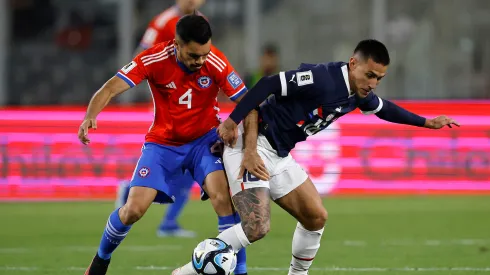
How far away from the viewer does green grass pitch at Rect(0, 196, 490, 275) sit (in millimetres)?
8570

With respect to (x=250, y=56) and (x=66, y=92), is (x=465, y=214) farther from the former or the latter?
(x=66, y=92)

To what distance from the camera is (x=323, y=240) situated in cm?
1027

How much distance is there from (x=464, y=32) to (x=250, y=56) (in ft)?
12.0

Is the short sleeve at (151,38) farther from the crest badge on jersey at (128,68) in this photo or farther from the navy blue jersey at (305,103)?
the navy blue jersey at (305,103)

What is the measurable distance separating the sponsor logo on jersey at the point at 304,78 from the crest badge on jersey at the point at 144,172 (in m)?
1.27

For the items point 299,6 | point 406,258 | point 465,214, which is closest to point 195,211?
point 465,214

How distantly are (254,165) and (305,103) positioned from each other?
0.53 metres

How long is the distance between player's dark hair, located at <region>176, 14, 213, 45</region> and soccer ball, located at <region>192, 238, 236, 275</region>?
1360 mm

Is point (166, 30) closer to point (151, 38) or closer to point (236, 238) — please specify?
point (151, 38)

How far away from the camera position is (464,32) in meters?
17.7

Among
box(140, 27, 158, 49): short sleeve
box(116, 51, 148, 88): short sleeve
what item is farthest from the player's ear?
box(140, 27, 158, 49): short sleeve

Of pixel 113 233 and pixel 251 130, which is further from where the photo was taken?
pixel 113 233

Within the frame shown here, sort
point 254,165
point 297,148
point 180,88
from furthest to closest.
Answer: point 297,148
point 180,88
point 254,165

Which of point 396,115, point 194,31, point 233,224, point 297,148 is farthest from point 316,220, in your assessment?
point 297,148
